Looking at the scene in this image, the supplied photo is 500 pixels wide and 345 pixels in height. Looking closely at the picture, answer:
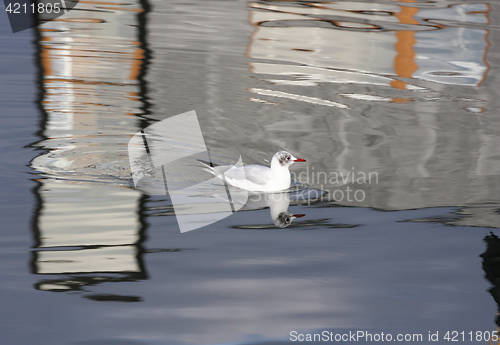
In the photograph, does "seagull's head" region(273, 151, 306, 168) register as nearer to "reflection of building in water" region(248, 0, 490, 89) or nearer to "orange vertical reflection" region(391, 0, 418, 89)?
"reflection of building in water" region(248, 0, 490, 89)

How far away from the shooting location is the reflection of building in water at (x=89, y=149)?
4.20 metres

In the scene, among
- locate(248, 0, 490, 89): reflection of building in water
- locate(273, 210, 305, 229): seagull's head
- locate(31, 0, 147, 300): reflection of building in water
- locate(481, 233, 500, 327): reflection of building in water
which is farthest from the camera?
locate(248, 0, 490, 89): reflection of building in water

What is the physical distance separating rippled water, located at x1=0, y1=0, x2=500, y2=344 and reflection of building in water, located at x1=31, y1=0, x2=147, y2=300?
24 mm

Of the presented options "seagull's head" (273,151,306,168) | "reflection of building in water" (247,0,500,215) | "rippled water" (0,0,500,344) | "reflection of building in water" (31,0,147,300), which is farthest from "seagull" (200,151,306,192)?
"reflection of building in water" (31,0,147,300)

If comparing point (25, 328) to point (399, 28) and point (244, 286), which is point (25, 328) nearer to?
point (244, 286)

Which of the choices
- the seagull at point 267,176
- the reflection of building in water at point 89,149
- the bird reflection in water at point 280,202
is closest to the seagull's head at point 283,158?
the seagull at point 267,176

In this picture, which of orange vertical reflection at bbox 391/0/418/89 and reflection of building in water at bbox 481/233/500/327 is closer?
reflection of building in water at bbox 481/233/500/327

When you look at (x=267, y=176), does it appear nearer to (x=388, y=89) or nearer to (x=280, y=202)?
(x=280, y=202)

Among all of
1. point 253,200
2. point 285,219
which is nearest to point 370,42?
point 253,200

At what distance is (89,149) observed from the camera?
637 cm

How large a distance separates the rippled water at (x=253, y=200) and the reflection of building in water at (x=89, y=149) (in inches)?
0.9

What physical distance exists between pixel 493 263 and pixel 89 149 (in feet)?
13.1

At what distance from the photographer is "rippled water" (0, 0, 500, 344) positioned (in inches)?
146

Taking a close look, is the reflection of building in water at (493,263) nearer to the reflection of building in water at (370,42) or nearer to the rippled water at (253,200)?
the rippled water at (253,200)
